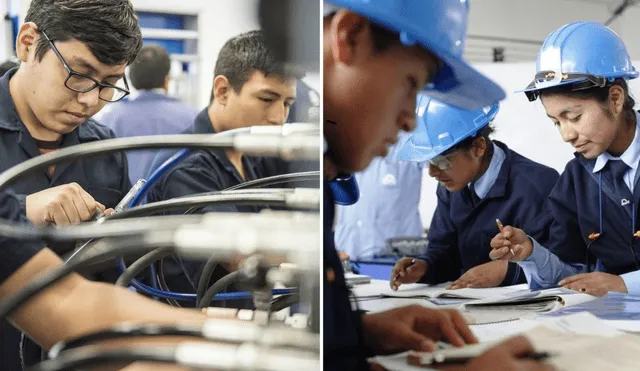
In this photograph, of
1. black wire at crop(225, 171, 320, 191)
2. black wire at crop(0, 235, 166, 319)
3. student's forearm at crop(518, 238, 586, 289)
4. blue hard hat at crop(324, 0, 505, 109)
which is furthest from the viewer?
student's forearm at crop(518, 238, 586, 289)

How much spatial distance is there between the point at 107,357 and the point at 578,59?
39.5 inches

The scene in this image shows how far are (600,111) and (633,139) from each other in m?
0.10

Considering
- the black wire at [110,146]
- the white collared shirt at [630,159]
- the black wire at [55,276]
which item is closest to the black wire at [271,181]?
the black wire at [110,146]

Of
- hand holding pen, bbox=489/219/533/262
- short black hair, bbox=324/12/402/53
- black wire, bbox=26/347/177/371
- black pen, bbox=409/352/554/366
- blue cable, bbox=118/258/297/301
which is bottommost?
black pen, bbox=409/352/554/366

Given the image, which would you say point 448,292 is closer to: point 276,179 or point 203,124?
point 276,179

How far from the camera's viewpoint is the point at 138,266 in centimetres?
117

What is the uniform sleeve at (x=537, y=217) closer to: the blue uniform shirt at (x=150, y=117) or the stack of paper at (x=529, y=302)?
the stack of paper at (x=529, y=302)

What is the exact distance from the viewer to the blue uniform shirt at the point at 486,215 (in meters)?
1.18

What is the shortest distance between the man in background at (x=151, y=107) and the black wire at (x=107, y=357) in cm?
42

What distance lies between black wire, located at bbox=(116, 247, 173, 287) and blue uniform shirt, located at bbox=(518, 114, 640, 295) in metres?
0.72

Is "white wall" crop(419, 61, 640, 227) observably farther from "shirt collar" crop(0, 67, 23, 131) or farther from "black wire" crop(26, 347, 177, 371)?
"shirt collar" crop(0, 67, 23, 131)

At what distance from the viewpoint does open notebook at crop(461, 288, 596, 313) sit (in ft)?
3.90

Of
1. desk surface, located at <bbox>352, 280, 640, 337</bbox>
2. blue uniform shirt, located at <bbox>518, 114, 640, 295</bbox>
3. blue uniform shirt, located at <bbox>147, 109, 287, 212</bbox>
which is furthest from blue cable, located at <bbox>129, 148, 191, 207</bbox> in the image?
blue uniform shirt, located at <bbox>518, 114, 640, 295</bbox>

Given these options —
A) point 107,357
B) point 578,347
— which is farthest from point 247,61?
point 578,347
